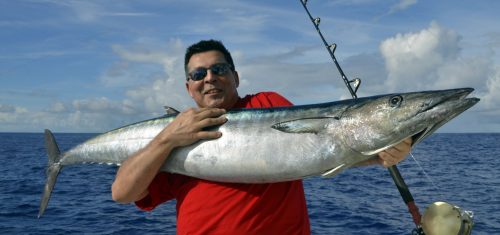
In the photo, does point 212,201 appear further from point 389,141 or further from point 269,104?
point 389,141

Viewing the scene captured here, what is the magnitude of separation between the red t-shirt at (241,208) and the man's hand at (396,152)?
0.75 m

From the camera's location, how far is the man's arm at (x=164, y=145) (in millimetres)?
3455

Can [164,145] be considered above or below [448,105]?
below

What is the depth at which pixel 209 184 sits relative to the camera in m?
3.49

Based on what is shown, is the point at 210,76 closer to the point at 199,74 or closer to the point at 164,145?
the point at 199,74

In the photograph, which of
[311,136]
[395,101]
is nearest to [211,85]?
[311,136]

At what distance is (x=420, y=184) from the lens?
2158 cm

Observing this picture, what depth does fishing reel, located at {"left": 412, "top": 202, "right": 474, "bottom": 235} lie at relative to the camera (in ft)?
14.4

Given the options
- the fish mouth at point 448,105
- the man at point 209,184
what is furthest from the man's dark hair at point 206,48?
the fish mouth at point 448,105

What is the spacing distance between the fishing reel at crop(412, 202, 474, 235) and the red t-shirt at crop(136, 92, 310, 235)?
5.47 feet

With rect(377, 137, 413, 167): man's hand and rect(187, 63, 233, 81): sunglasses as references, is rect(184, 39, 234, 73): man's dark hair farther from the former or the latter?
rect(377, 137, 413, 167): man's hand

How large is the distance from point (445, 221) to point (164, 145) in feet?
9.34

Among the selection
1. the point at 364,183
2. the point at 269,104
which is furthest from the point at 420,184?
the point at 269,104

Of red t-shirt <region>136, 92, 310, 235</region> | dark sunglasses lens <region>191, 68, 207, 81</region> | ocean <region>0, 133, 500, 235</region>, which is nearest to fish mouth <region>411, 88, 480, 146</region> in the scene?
red t-shirt <region>136, 92, 310, 235</region>
